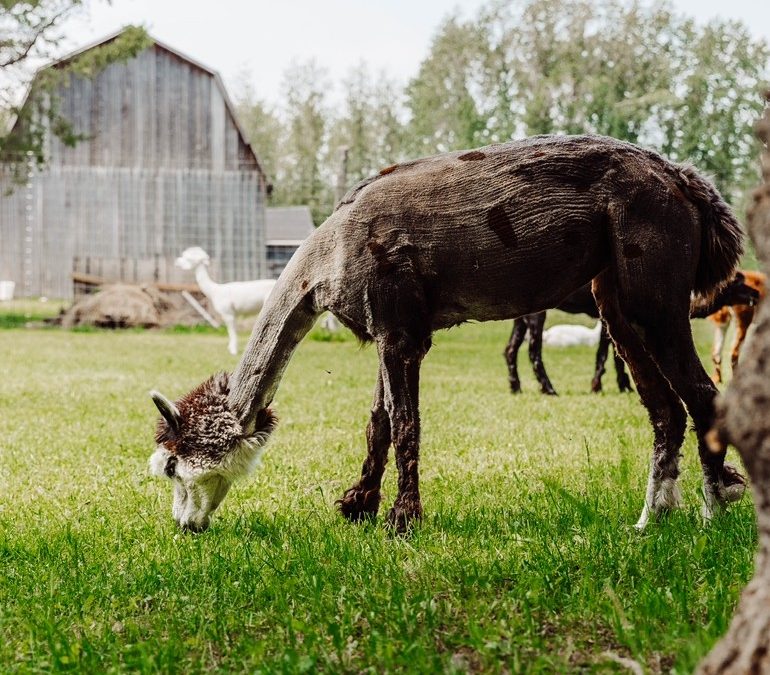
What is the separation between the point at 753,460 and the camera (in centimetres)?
192

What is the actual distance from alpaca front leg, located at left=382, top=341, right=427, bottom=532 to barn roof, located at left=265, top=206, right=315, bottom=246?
3072 centimetres

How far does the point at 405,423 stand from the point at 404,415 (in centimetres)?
4

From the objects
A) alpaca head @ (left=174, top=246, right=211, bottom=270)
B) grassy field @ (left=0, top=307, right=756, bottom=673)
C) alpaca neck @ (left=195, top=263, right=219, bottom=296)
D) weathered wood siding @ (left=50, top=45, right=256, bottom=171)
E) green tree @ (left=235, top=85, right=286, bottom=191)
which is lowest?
grassy field @ (left=0, top=307, right=756, bottom=673)

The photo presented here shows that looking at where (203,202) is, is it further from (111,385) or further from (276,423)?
(276,423)

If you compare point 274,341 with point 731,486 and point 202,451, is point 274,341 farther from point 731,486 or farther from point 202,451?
point 731,486

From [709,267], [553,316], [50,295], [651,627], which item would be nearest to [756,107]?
[553,316]

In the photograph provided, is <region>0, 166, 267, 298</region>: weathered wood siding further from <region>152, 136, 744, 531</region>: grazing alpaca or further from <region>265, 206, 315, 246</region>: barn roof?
<region>152, 136, 744, 531</region>: grazing alpaca

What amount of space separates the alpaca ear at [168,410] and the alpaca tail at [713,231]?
2.66 meters

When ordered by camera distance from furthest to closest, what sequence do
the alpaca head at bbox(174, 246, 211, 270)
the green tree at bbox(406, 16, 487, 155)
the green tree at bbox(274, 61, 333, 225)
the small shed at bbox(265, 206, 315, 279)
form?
the green tree at bbox(274, 61, 333, 225) → the green tree at bbox(406, 16, 487, 155) → the small shed at bbox(265, 206, 315, 279) → the alpaca head at bbox(174, 246, 211, 270)

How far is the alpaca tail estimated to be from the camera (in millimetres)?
4289

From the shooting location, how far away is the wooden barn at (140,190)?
82.2 feet

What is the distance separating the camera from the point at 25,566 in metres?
3.88

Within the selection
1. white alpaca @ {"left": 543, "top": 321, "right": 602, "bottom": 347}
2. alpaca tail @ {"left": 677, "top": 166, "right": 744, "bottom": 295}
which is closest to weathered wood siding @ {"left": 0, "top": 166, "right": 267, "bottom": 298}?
white alpaca @ {"left": 543, "top": 321, "right": 602, "bottom": 347}

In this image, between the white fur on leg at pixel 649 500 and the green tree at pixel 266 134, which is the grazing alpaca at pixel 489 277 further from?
the green tree at pixel 266 134
